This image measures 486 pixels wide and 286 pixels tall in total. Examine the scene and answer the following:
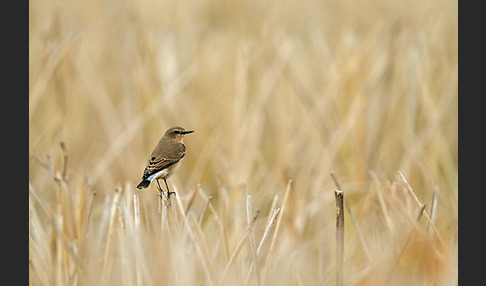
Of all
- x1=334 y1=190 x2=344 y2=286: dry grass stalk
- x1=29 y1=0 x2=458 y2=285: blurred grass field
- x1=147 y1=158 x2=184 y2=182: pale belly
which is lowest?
x1=334 y1=190 x2=344 y2=286: dry grass stalk

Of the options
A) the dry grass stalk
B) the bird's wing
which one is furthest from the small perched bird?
the dry grass stalk

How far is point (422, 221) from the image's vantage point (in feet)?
10.2

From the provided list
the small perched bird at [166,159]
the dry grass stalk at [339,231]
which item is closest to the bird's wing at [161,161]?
the small perched bird at [166,159]

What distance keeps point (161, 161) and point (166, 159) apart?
23 millimetres

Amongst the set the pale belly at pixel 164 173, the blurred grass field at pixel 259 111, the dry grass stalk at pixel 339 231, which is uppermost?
the blurred grass field at pixel 259 111

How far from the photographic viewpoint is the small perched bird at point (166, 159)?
299 centimetres

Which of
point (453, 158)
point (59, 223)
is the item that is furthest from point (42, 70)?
point (453, 158)

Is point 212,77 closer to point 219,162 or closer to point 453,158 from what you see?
point 219,162

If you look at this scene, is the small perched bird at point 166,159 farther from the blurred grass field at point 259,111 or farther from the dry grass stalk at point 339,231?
the dry grass stalk at point 339,231

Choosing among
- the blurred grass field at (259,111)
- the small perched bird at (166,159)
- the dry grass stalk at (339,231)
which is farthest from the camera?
the blurred grass field at (259,111)

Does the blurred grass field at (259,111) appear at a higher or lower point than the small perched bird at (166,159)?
higher

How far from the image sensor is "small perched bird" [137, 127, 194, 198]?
2.99m

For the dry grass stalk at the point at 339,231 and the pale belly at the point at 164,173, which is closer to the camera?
the dry grass stalk at the point at 339,231

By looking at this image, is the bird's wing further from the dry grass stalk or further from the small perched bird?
the dry grass stalk
